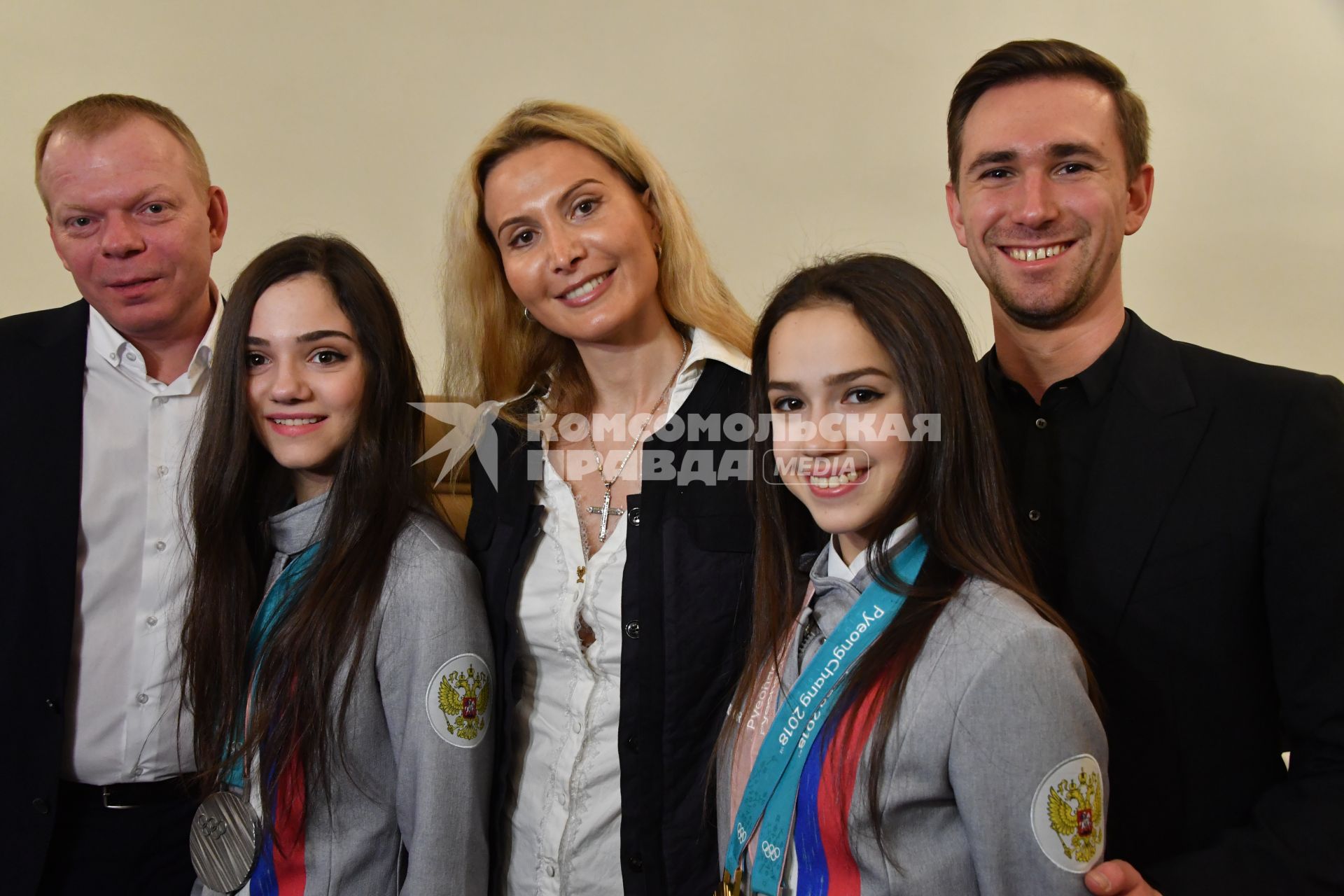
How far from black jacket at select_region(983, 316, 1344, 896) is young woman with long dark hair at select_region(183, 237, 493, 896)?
90cm

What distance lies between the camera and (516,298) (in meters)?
1.97

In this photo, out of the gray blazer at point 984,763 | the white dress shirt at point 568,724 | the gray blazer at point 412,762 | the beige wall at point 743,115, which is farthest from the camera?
the beige wall at point 743,115

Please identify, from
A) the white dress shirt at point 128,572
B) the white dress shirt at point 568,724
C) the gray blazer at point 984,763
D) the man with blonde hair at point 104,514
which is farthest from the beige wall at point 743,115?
the gray blazer at point 984,763

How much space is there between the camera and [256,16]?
3213 mm

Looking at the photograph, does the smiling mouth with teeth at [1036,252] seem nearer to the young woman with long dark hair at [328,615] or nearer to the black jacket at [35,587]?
the young woman with long dark hair at [328,615]

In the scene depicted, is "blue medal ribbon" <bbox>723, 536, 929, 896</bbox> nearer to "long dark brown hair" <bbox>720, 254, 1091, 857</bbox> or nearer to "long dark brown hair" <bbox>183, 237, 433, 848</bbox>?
"long dark brown hair" <bbox>720, 254, 1091, 857</bbox>

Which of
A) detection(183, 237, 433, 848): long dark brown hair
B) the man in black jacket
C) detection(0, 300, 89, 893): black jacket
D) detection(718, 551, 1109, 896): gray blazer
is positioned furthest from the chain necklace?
detection(0, 300, 89, 893): black jacket

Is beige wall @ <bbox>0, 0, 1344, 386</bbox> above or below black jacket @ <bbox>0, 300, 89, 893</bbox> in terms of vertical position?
above

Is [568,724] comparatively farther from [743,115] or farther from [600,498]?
[743,115]

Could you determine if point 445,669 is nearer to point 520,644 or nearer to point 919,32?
point 520,644

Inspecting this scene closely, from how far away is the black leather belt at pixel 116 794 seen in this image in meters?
1.86

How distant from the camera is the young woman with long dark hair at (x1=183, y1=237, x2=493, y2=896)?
4.97 ft

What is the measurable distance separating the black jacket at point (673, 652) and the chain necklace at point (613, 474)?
2.5 inches
